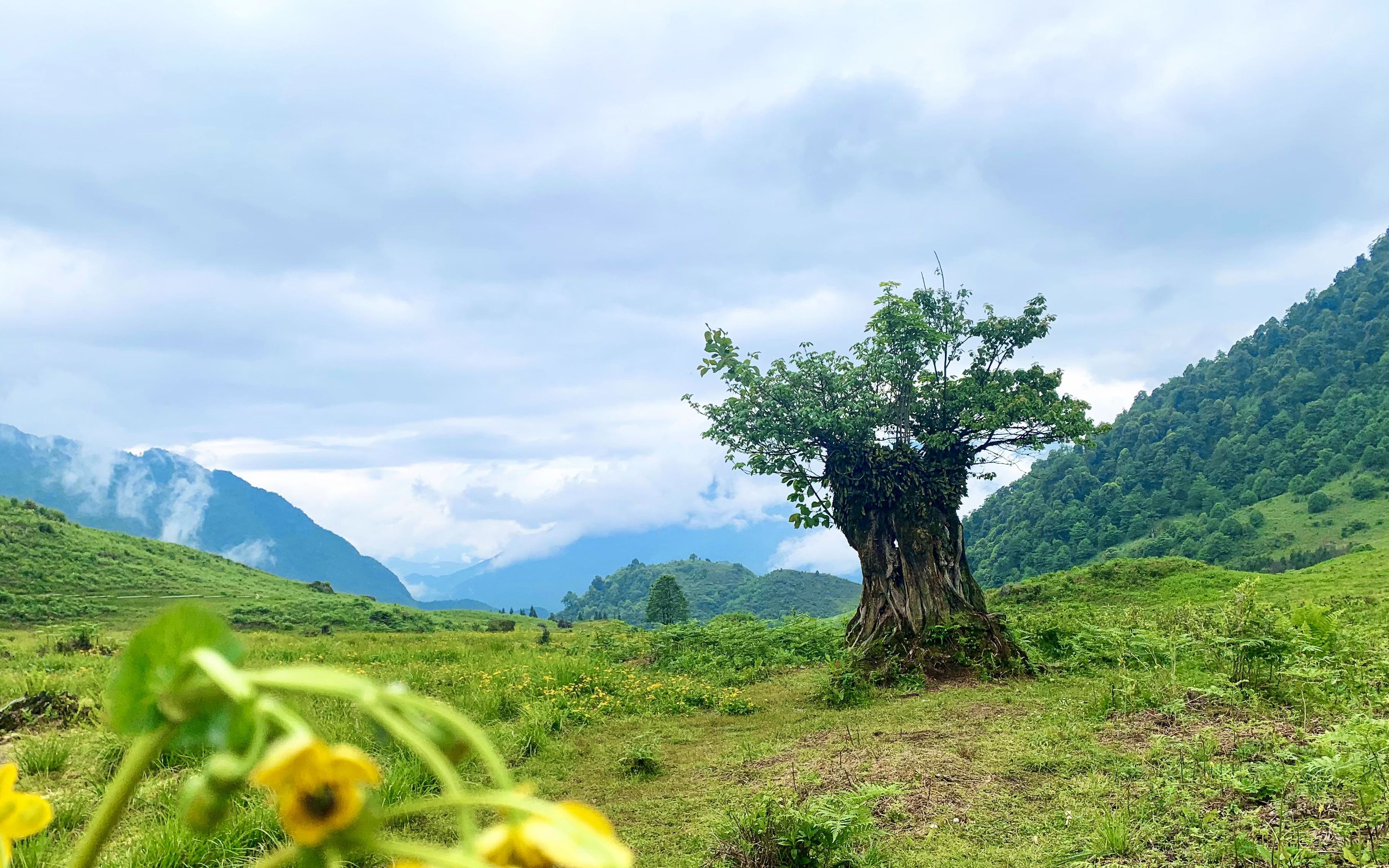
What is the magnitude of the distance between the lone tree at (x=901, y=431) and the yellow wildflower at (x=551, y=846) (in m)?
11.0

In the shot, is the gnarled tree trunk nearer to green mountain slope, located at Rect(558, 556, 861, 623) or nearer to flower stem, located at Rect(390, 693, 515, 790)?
flower stem, located at Rect(390, 693, 515, 790)

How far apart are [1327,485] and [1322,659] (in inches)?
2851

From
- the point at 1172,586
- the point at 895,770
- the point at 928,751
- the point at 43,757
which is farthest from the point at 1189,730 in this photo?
the point at 1172,586

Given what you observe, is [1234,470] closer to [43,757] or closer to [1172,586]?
[1172,586]

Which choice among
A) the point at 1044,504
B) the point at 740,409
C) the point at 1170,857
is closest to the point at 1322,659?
the point at 1170,857

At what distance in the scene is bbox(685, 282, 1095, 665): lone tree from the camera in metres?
11.5

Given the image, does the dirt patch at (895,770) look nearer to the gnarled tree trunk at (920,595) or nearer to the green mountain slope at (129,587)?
the gnarled tree trunk at (920,595)

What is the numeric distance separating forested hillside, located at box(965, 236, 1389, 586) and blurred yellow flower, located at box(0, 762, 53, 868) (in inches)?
2214

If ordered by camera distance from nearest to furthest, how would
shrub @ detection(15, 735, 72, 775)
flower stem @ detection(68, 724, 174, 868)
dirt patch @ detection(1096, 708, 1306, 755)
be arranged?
flower stem @ detection(68, 724, 174, 868) → dirt patch @ detection(1096, 708, 1306, 755) → shrub @ detection(15, 735, 72, 775)

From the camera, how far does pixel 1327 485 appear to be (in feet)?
204

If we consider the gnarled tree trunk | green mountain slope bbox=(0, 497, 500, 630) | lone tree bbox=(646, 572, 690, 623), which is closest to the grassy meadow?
the gnarled tree trunk

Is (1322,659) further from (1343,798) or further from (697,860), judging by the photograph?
(697,860)

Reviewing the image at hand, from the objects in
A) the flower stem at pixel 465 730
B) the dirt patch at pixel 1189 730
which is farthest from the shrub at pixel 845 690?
the flower stem at pixel 465 730

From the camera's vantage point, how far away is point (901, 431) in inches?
475
